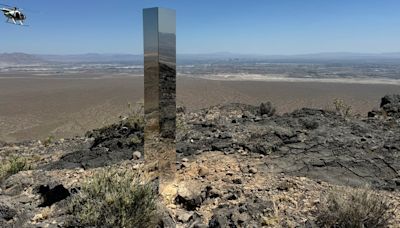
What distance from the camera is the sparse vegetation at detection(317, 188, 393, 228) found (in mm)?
5395

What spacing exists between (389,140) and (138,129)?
6022mm

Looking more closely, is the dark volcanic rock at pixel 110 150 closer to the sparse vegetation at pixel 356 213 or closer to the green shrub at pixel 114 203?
the green shrub at pixel 114 203

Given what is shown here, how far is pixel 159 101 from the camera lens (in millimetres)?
6574

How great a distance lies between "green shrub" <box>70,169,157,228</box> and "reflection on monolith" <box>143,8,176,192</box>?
3.64 feet

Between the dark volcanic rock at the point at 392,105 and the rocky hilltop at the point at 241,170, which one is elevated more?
the dark volcanic rock at the point at 392,105

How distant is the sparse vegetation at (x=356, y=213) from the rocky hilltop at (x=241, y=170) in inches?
7.2

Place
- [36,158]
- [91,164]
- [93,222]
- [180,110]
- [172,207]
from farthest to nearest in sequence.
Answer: [180,110], [36,158], [91,164], [172,207], [93,222]

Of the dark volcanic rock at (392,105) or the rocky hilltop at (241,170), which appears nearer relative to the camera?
the rocky hilltop at (241,170)

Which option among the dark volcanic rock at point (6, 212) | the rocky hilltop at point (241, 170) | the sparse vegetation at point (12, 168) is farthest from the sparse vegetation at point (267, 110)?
the dark volcanic rock at point (6, 212)

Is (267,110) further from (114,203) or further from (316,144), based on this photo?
(114,203)

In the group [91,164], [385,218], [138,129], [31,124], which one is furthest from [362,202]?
[31,124]

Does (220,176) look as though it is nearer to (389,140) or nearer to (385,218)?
(385,218)

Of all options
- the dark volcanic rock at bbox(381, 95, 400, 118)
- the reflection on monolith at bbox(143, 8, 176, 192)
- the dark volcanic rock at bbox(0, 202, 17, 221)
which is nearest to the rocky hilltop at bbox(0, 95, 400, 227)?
the dark volcanic rock at bbox(0, 202, 17, 221)

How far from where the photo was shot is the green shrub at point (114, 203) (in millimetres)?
5105
